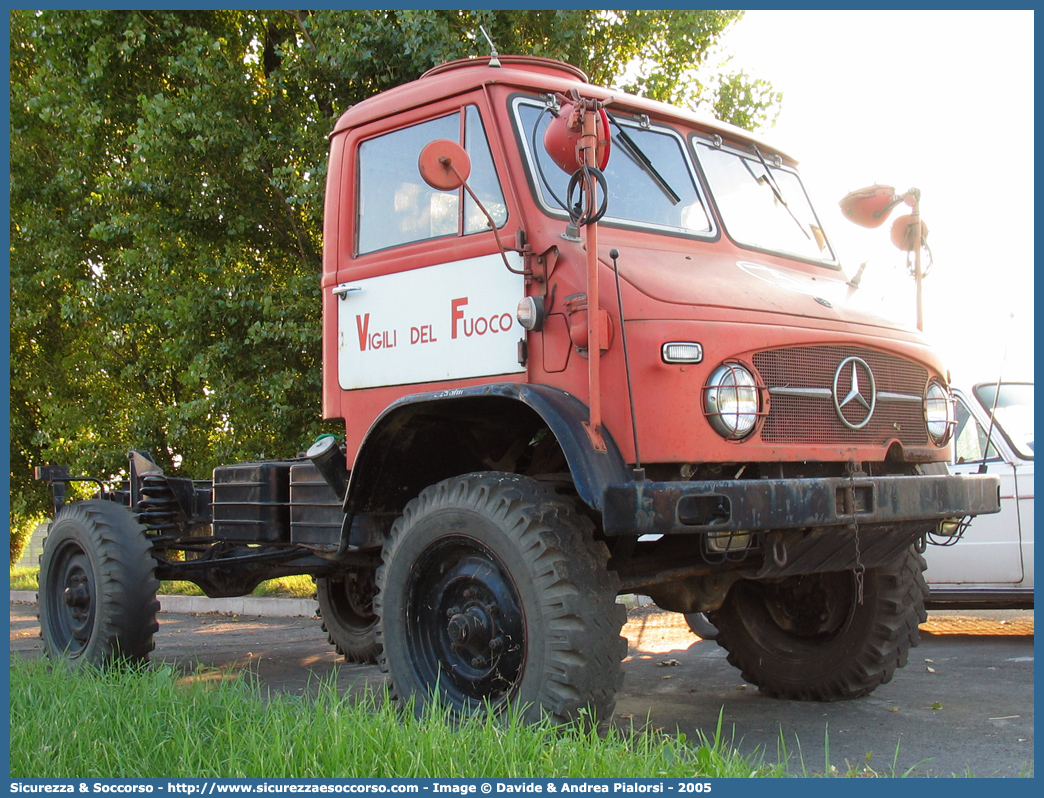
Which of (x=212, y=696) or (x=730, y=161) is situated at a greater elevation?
(x=730, y=161)

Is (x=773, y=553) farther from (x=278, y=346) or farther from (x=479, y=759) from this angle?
(x=278, y=346)

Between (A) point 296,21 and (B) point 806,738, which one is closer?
(B) point 806,738

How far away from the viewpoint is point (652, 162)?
4.97m

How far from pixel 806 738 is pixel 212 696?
101 inches

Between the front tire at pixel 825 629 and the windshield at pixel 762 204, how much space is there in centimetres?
167

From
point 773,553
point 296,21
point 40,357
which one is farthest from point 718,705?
point 40,357

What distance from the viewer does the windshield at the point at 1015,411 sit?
7.41 metres

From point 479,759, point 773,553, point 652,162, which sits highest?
point 652,162

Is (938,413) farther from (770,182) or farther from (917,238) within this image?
(770,182)

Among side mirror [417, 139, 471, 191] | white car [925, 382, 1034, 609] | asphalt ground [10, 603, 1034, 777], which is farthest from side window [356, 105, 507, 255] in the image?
white car [925, 382, 1034, 609]

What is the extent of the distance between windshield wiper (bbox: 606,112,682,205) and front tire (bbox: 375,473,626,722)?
1.68m

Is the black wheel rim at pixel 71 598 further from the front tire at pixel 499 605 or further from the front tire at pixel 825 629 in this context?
the front tire at pixel 825 629

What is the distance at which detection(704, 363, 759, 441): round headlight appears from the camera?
394cm

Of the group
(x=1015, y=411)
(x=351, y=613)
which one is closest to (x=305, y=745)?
(x=351, y=613)
